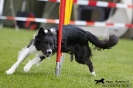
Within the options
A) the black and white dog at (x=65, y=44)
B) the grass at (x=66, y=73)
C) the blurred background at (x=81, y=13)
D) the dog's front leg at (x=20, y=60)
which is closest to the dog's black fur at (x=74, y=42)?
the black and white dog at (x=65, y=44)

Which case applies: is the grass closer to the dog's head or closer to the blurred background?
the dog's head

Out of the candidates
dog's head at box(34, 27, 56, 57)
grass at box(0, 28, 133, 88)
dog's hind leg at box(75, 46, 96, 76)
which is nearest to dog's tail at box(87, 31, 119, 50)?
dog's hind leg at box(75, 46, 96, 76)

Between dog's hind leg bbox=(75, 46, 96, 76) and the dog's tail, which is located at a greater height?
the dog's tail

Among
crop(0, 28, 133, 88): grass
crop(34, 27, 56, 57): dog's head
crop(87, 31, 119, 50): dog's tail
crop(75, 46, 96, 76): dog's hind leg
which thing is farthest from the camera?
crop(87, 31, 119, 50): dog's tail

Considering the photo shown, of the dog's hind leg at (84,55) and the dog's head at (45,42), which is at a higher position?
the dog's head at (45,42)

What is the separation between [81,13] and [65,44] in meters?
11.1

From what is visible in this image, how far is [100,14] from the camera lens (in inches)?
717

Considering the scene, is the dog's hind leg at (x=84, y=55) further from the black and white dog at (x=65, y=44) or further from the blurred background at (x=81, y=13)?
the blurred background at (x=81, y=13)

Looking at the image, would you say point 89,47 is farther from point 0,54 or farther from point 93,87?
point 0,54

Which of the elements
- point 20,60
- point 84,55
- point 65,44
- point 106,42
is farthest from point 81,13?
point 20,60

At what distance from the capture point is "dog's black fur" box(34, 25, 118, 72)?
6930 millimetres

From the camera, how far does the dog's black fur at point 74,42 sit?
22.7 feet

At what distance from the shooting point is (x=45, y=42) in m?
6.89

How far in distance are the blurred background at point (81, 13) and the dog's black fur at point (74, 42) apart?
9.12 metres
